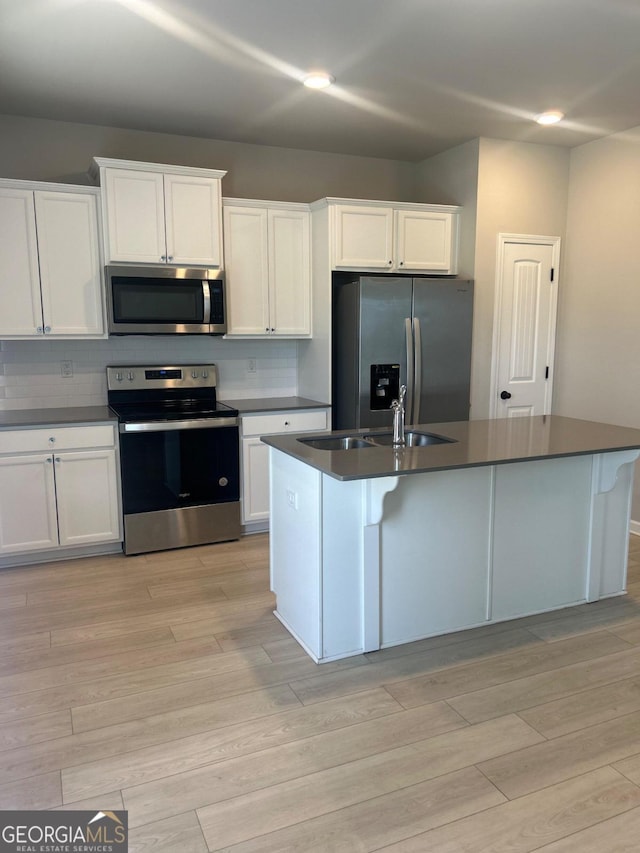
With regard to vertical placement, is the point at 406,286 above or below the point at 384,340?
above

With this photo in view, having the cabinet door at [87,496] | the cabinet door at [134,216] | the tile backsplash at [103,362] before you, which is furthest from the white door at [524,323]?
the cabinet door at [87,496]

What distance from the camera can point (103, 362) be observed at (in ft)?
14.1

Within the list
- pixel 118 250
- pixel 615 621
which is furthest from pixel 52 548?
pixel 615 621

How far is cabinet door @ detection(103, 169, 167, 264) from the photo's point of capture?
149 inches

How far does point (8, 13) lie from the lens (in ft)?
8.68

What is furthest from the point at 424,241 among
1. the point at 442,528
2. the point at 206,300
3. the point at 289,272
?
the point at 442,528

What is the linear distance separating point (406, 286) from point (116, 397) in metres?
2.09

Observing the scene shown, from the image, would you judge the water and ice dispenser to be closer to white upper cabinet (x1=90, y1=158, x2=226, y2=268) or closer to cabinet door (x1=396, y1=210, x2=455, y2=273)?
cabinet door (x1=396, y1=210, x2=455, y2=273)

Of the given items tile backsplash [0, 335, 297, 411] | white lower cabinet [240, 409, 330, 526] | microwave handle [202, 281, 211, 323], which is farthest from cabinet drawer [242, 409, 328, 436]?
microwave handle [202, 281, 211, 323]

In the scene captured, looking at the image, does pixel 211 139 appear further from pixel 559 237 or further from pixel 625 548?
pixel 625 548

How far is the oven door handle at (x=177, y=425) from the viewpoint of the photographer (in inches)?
149

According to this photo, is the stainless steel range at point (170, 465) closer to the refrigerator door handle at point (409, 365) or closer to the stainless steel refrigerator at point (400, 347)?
the stainless steel refrigerator at point (400, 347)

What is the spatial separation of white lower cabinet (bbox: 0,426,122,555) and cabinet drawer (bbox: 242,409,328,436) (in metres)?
0.89

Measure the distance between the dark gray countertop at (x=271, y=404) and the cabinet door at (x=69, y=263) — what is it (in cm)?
107
